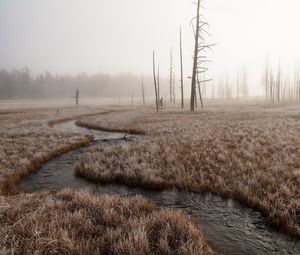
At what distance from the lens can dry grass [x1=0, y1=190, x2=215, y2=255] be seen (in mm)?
3818

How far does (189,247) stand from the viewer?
149 inches

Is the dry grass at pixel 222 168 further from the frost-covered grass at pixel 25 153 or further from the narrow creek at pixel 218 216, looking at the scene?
the frost-covered grass at pixel 25 153

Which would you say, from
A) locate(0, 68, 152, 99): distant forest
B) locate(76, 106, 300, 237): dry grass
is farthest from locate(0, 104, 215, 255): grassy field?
locate(0, 68, 152, 99): distant forest

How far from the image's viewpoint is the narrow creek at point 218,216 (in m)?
4.46

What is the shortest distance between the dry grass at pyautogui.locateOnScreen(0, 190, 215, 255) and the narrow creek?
0.68 metres

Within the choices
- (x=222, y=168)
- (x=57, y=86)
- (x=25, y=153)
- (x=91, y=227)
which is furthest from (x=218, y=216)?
(x=57, y=86)

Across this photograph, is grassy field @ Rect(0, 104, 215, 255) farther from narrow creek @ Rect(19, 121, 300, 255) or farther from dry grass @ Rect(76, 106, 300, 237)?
dry grass @ Rect(76, 106, 300, 237)

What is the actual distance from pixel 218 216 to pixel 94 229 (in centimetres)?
285

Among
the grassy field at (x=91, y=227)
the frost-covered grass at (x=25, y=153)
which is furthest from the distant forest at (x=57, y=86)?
the grassy field at (x=91, y=227)

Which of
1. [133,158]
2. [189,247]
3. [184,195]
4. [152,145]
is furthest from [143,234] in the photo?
[152,145]

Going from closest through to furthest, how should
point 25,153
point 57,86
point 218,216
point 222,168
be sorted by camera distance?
point 218,216, point 222,168, point 25,153, point 57,86

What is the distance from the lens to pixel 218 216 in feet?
18.5

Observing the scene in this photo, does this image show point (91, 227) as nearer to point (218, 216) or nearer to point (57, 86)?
point (218, 216)

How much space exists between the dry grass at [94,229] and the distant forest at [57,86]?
13429 cm
